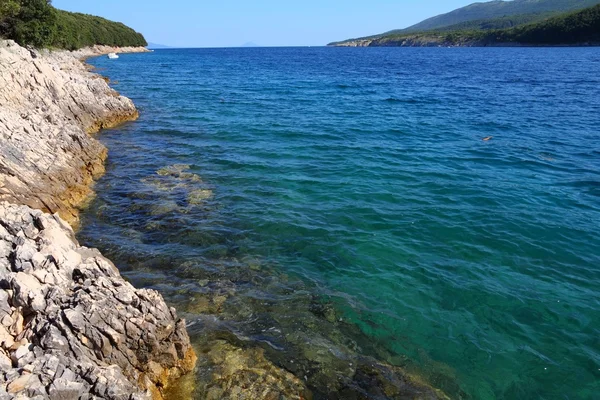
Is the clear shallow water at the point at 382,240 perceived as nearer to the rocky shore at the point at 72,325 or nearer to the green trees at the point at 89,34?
the rocky shore at the point at 72,325

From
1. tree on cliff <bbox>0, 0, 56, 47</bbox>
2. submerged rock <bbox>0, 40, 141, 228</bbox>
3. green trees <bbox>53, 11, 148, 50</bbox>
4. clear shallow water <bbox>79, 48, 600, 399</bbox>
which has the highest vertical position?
green trees <bbox>53, 11, 148, 50</bbox>

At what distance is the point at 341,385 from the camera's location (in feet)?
32.9

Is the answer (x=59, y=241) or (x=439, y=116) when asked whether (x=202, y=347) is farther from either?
(x=439, y=116)

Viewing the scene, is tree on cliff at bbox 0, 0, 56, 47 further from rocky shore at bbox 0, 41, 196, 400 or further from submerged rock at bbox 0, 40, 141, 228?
rocky shore at bbox 0, 41, 196, 400

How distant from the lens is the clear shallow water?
37.4 feet

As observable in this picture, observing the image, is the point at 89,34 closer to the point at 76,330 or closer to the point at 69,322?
the point at 69,322

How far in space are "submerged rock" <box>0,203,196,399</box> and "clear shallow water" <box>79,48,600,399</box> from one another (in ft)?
6.77

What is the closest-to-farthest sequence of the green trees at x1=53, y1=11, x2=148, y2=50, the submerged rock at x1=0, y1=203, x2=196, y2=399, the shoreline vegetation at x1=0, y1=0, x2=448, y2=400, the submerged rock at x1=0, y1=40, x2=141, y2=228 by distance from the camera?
the submerged rock at x1=0, y1=203, x2=196, y2=399, the shoreline vegetation at x1=0, y1=0, x2=448, y2=400, the submerged rock at x1=0, y1=40, x2=141, y2=228, the green trees at x1=53, y1=11, x2=148, y2=50

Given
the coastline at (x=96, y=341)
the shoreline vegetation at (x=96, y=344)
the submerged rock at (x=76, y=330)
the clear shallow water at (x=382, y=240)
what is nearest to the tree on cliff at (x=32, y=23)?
the clear shallow water at (x=382, y=240)

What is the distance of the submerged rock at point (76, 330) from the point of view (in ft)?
25.3

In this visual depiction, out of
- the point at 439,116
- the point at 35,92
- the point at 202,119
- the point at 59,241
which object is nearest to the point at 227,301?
the point at 59,241

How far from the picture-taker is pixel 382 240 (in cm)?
1678

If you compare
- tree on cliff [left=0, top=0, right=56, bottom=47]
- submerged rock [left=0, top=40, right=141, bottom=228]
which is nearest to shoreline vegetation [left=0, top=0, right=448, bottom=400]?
submerged rock [left=0, top=40, right=141, bottom=228]

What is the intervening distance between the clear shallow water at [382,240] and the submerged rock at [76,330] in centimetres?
206
